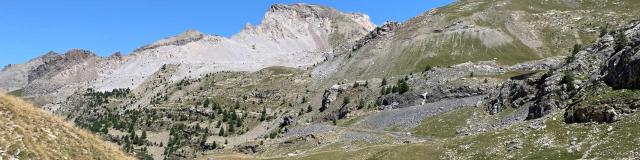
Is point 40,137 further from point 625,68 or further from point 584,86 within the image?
point 584,86

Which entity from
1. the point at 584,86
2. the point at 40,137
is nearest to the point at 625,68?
the point at 584,86

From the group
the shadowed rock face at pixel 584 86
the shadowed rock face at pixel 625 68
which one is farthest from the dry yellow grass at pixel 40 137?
the shadowed rock face at pixel 625 68

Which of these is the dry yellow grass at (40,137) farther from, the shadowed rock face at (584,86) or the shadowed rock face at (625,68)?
the shadowed rock face at (625,68)

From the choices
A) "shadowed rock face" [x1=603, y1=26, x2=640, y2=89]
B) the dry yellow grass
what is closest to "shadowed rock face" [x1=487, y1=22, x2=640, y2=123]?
"shadowed rock face" [x1=603, y1=26, x2=640, y2=89]

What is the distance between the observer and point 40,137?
30.0 meters

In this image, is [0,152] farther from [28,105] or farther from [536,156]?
[536,156]

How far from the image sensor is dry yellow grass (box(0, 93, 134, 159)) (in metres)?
28.1

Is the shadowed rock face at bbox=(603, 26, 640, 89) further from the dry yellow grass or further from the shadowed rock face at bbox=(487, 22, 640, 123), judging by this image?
the dry yellow grass

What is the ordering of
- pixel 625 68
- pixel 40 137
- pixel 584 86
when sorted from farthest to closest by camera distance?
pixel 584 86, pixel 625 68, pixel 40 137

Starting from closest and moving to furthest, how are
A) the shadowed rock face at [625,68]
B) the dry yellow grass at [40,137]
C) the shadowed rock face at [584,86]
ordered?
the dry yellow grass at [40,137] < the shadowed rock face at [584,86] < the shadowed rock face at [625,68]

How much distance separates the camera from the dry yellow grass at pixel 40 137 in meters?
28.1

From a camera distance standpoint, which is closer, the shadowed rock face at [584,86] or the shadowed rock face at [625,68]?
the shadowed rock face at [584,86]

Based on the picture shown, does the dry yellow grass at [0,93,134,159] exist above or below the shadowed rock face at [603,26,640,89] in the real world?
below

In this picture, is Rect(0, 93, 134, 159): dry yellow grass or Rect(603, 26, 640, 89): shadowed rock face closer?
Rect(0, 93, 134, 159): dry yellow grass
